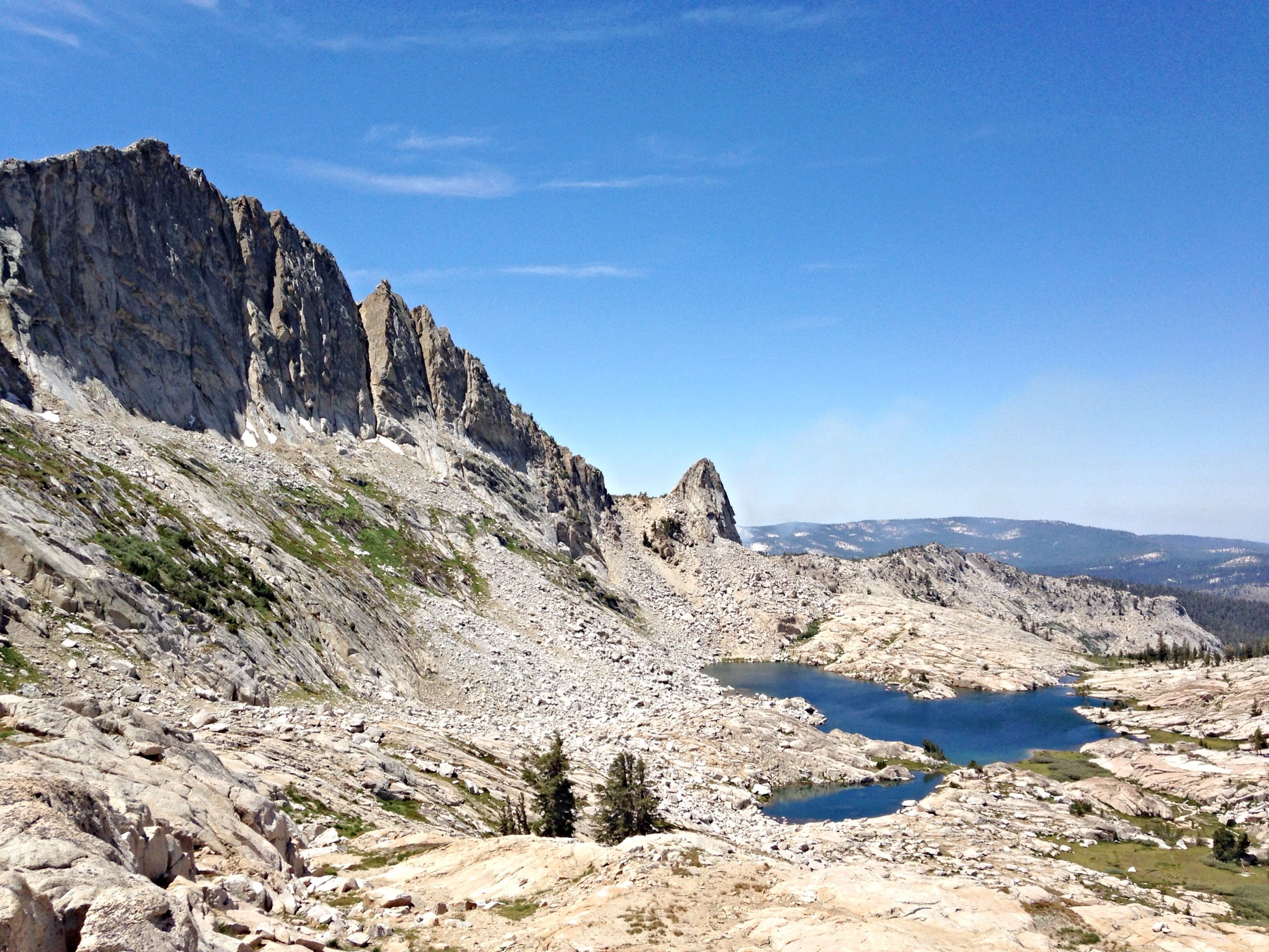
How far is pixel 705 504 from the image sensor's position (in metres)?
183

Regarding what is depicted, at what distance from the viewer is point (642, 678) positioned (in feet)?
305

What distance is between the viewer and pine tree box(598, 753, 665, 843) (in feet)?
130

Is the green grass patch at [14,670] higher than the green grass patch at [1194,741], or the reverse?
the green grass patch at [14,670]

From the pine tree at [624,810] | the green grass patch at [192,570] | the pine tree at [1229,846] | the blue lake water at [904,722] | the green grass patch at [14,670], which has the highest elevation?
the green grass patch at [192,570]

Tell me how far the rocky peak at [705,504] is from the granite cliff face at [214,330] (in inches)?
1578

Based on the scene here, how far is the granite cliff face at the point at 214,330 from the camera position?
7375 centimetres

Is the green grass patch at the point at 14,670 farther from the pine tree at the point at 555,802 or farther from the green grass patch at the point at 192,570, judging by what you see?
the pine tree at the point at 555,802

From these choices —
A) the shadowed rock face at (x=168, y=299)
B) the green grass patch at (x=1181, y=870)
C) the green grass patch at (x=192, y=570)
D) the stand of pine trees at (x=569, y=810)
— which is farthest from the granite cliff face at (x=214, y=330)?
the green grass patch at (x=1181, y=870)

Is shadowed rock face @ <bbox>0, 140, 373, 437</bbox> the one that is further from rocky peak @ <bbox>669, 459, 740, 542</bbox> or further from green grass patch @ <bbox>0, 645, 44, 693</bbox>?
rocky peak @ <bbox>669, 459, 740, 542</bbox>

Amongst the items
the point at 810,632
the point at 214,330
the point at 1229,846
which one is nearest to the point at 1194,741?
the point at 1229,846

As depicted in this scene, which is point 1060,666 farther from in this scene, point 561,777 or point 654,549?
point 561,777

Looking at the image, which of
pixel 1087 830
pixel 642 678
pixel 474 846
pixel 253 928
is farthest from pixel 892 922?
pixel 642 678

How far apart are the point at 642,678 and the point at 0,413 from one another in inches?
2657

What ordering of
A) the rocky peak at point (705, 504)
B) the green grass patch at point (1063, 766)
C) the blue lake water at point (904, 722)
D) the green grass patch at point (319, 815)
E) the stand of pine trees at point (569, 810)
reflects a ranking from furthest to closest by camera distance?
the rocky peak at point (705, 504)
the green grass patch at point (1063, 766)
the blue lake water at point (904, 722)
the stand of pine trees at point (569, 810)
the green grass patch at point (319, 815)
